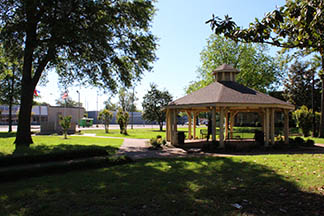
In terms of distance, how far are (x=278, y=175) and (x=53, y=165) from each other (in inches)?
303

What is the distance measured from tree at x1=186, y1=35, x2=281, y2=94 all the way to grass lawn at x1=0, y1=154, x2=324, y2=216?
31188 millimetres

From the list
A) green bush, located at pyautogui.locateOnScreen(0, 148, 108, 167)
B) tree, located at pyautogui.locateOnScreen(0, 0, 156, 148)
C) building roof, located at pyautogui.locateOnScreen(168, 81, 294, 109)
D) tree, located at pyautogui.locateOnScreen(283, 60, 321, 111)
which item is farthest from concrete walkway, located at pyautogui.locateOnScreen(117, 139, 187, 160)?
tree, located at pyautogui.locateOnScreen(283, 60, 321, 111)

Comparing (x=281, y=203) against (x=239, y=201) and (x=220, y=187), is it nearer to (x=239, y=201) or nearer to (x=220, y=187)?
(x=239, y=201)

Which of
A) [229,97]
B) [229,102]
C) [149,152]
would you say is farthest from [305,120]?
[149,152]

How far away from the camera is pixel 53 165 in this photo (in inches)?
333

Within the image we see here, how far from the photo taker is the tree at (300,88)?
45575 mm

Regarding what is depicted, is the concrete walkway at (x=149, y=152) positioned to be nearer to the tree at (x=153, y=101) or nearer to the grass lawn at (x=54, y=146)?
the grass lawn at (x=54, y=146)

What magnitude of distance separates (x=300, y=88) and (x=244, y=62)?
16.3 meters

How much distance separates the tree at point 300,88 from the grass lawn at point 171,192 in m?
42.7

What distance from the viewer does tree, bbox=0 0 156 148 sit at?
15.0m

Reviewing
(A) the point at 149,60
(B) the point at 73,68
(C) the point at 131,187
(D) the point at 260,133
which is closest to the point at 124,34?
(A) the point at 149,60

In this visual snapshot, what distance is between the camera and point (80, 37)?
50.2 feet

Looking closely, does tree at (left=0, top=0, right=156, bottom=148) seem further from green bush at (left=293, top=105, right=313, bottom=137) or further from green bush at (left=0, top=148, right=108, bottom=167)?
green bush at (left=293, top=105, right=313, bottom=137)

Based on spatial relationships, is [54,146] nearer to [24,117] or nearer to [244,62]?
[24,117]
